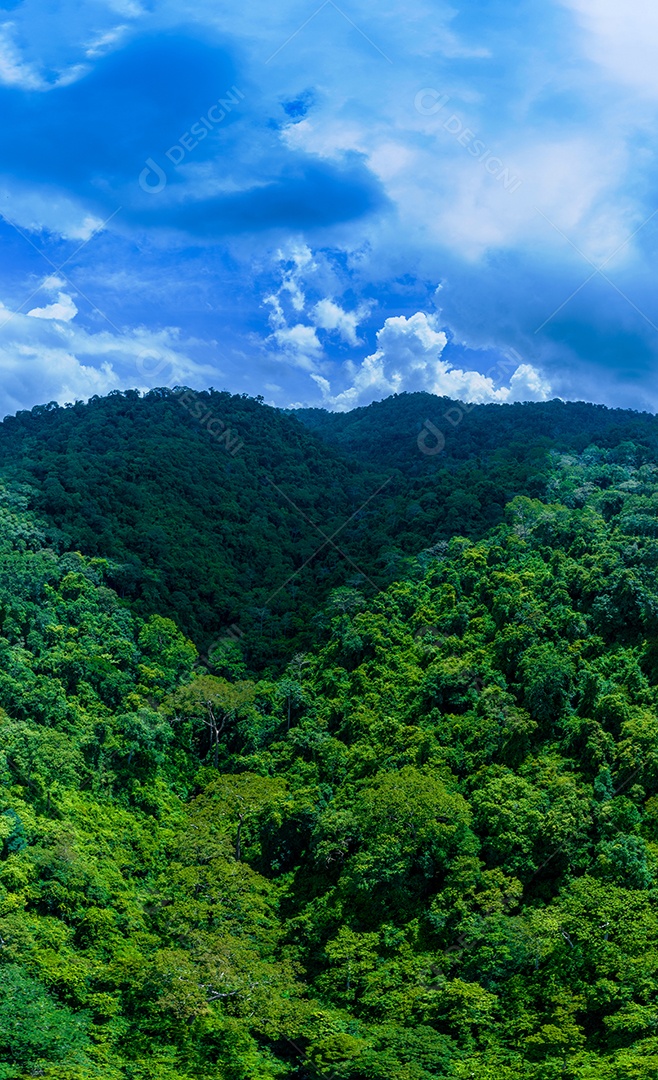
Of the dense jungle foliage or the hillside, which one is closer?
the dense jungle foliage

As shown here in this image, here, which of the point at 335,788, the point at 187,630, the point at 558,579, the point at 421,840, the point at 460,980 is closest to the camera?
the point at 460,980

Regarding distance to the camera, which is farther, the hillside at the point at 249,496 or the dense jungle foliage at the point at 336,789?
the hillside at the point at 249,496

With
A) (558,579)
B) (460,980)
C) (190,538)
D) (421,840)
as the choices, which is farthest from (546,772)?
(190,538)

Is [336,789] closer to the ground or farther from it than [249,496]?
closer to the ground

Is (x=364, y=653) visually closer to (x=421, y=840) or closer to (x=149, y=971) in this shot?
(x=421, y=840)

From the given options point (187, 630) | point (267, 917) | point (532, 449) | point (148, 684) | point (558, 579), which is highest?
point (532, 449)

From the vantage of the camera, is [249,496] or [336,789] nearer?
[336,789]

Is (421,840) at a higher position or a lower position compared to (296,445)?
lower

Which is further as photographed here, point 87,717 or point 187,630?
point 187,630
